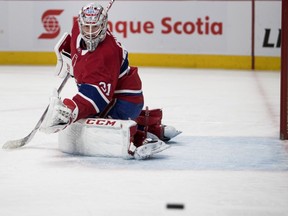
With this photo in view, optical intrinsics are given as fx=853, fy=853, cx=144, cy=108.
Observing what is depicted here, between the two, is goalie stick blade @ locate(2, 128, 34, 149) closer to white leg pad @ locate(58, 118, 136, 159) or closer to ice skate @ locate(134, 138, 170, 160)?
white leg pad @ locate(58, 118, 136, 159)

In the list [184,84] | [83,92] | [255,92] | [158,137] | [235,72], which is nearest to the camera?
[83,92]

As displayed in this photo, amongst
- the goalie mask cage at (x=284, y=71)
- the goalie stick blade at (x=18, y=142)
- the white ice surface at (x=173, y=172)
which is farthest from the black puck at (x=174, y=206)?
the goalie mask cage at (x=284, y=71)

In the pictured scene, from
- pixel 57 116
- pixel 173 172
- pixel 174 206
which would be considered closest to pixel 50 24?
pixel 57 116

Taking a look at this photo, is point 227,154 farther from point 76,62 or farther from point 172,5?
point 172,5

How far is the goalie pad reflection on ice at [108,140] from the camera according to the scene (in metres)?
4.09

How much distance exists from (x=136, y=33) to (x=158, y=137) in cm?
510

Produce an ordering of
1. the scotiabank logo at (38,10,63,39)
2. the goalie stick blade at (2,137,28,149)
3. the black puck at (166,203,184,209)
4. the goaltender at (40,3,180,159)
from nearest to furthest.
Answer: the black puck at (166,203,184,209)
the goaltender at (40,3,180,159)
the goalie stick blade at (2,137,28,149)
the scotiabank logo at (38,10,63,39)

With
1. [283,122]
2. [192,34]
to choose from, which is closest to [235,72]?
[192,34]

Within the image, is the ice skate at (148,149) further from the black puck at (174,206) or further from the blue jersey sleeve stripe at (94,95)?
the black puck at (174,206)

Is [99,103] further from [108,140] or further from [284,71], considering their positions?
[284,71]

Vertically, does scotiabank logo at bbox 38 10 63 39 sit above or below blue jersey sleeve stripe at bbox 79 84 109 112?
below

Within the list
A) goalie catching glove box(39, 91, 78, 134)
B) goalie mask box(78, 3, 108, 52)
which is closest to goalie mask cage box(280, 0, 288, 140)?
goalie mask box(78, 3, 108, 52)

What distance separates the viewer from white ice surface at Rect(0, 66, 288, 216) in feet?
10.4

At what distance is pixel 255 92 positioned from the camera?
7.52 metres
